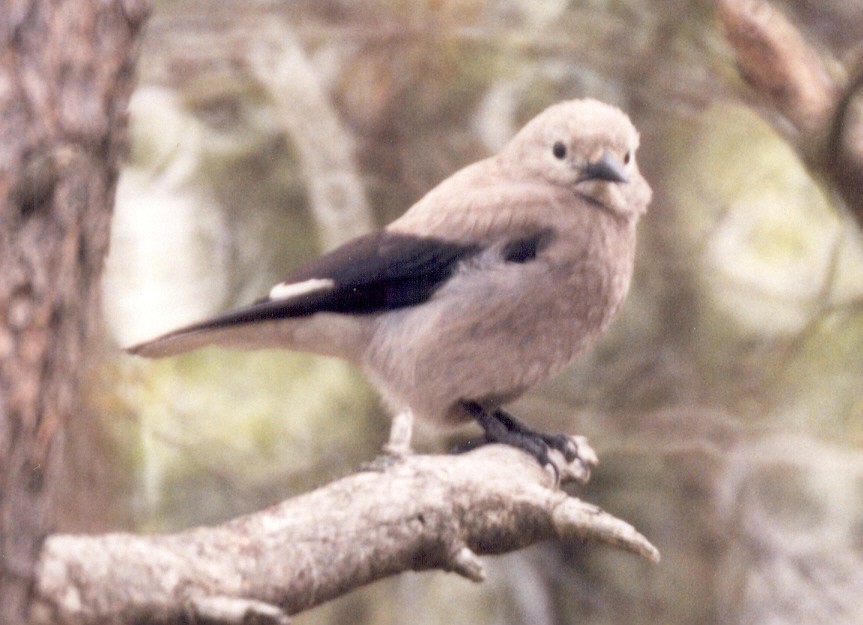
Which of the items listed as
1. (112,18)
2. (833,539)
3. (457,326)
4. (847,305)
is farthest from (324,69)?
(112,18)

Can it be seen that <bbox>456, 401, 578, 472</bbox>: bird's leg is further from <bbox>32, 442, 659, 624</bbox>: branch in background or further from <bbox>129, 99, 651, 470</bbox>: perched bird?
<bbox>32, 442, 659, 624</bbox>: branch in background

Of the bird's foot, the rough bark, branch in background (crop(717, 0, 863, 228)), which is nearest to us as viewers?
the rough bark

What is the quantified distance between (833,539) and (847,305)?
0.76 meters

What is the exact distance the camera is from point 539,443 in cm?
244

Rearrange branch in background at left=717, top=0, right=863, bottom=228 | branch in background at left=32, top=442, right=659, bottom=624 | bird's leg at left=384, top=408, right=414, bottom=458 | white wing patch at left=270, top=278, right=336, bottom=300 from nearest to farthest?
1. branch in background at left=32, top=442, right=659, bottom=624
2. bird's leg at left=384, top=408, right=414, bottom=458
3. white wing patch at left=270, top=278, right=336, bottom=300
4. branch in background at left=717, top=0, right=863, bottom=228

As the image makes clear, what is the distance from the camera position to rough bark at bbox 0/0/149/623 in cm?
123

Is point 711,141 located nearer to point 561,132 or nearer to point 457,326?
point 561,132

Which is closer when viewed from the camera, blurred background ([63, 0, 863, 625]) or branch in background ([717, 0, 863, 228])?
branch in background ([717, 0, 863, 228])

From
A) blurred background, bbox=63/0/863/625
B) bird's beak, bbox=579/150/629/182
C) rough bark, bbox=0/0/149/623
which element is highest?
rough bark, bbox=0/0/149/623

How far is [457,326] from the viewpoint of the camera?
2371 mm

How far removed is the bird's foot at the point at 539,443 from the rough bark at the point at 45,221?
126 centimetres

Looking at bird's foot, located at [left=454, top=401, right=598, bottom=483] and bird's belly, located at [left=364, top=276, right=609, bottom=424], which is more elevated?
bird's belly, located at [left=364, top=276, right=609, bottom=424]

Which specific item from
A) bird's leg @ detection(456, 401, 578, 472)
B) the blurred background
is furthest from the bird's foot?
the blurred background

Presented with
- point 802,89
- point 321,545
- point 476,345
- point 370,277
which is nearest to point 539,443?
point 476,345
